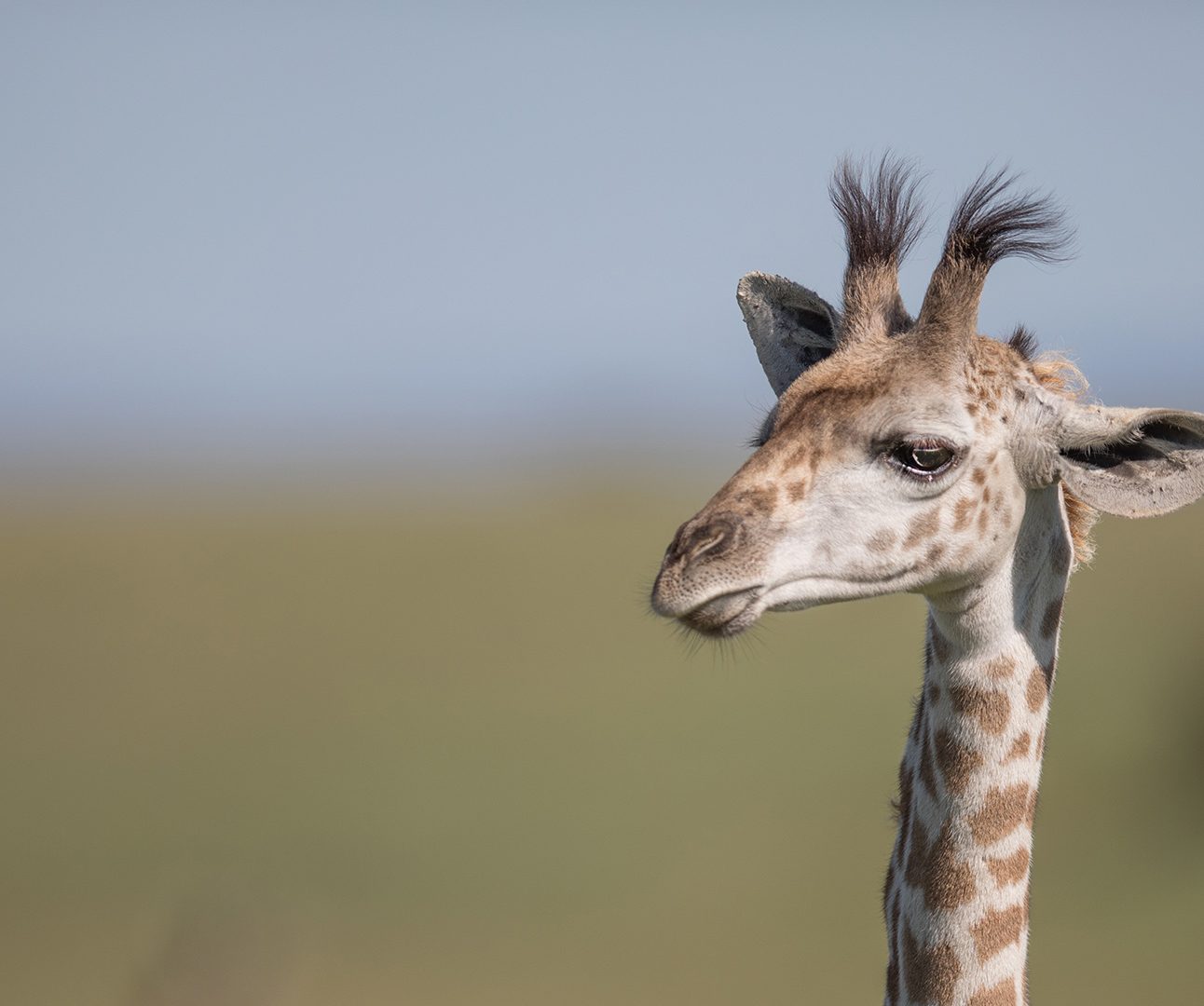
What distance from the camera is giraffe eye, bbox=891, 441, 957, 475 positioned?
6.07 meters

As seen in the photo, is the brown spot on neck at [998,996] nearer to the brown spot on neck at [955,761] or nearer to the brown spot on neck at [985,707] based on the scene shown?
the brown spot on neck at [955,761]

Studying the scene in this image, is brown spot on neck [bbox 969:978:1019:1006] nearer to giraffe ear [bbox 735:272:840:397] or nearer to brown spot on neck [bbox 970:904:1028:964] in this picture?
brown spot on neck [bbox 970:904:1028:964]

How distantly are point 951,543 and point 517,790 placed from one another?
22.3 m

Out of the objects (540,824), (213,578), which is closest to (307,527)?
(213,578)

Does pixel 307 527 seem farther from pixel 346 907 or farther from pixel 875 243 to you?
pixel 875 243

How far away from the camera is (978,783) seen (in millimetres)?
6094

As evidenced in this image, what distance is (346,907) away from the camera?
2261 cm

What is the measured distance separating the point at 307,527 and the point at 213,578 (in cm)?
903

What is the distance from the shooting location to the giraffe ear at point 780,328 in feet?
23.9

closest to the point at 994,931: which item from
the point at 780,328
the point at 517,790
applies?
the point at 780,328

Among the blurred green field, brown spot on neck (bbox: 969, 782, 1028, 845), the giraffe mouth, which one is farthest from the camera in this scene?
the blurred green field

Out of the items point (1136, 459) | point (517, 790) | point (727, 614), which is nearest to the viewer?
point (727, 614)

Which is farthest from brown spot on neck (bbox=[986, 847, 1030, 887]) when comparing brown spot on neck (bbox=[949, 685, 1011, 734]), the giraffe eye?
the giraffe eye

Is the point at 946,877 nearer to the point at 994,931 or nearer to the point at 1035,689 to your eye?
the point at 994,931
